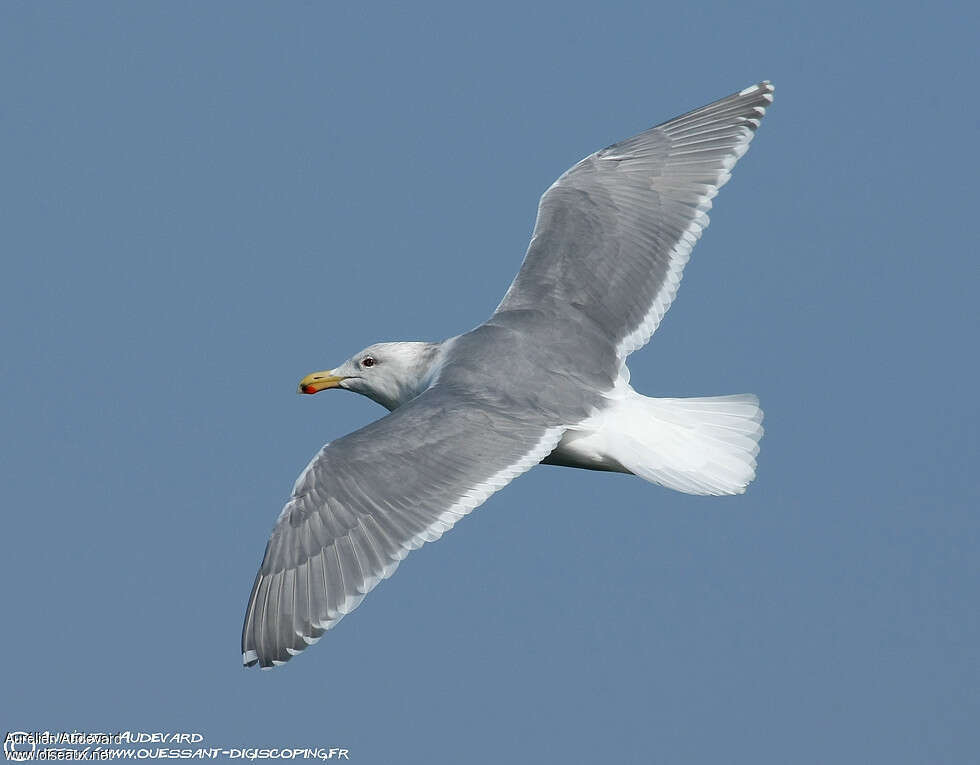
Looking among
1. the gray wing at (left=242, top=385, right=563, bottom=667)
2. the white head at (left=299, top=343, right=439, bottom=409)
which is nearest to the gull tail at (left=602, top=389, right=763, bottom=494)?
the gray wing at (left=242, top=385, right=563, bottom=667)

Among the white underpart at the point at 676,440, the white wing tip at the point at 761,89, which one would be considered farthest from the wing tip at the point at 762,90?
the white underpart at the point at 676,440

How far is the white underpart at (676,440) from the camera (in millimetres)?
7512

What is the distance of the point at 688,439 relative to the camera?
Result: 25.4 feet

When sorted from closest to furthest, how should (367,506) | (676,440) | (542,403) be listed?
(367,506), (542,403), (676,440)

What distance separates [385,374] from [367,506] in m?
1.88

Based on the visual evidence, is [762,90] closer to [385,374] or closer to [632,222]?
[632,222]

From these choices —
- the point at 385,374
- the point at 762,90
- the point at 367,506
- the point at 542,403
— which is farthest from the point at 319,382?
the point at 762,90

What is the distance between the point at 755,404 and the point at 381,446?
7.08 ft

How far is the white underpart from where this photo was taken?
7.51 meters

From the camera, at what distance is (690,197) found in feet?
29.1

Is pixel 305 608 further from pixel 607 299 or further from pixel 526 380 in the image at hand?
pixel 607 299

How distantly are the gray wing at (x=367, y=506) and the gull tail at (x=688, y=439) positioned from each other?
509 mm

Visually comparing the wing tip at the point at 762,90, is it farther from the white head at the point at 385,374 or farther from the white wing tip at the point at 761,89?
the white head at the point at 385,374

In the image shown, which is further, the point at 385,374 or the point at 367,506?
the point at 385,374
